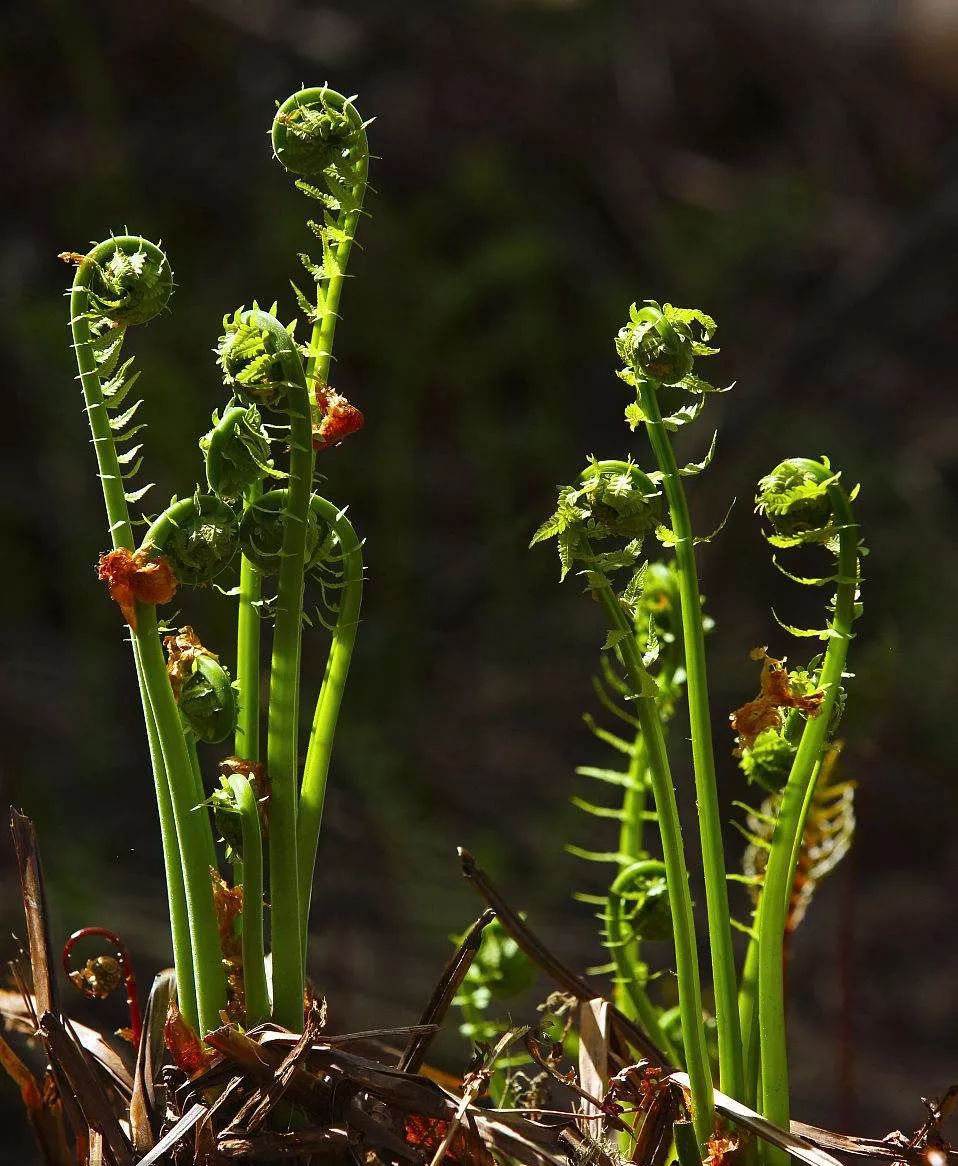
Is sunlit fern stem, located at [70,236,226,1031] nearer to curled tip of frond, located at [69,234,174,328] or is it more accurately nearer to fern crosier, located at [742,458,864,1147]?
curled tip of frond, located at [69,234,174,328]

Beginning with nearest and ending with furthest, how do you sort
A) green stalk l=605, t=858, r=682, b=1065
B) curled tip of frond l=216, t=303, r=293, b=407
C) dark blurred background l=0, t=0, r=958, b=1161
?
curled tip of frond l=216, t=303, r=293, b=407
green stalk l=605, t=858, r=682, b=1065
dark blurred background l=0, t=0, r=958, b=1161

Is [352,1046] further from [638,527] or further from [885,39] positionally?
[885,39]

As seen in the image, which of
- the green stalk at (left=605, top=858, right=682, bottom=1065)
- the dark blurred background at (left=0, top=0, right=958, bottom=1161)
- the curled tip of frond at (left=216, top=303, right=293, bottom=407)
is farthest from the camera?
the dark blurred background at (left=0, top=0, right=958, bottom=1161)

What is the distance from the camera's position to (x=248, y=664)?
1.80ft

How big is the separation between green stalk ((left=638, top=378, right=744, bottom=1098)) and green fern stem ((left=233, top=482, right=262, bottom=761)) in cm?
17

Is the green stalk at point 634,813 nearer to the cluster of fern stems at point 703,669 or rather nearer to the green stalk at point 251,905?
the cluster of fern stems at point 703,669

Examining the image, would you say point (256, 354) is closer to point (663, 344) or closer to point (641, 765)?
point (663, 344)

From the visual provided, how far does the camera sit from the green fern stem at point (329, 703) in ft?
1.77

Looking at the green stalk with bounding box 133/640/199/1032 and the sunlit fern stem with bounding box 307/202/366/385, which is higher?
the sunlit fern stem with bounding box 307/202/366/385

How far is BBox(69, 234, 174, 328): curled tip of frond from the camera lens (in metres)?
0.51

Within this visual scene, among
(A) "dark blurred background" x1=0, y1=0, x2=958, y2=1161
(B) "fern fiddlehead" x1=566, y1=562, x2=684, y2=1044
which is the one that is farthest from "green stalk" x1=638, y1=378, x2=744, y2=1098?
(A) "dark blurred background" x1=0, y1=0, x2=958, y2=1161

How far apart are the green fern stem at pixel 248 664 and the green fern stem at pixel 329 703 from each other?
0.08 feet

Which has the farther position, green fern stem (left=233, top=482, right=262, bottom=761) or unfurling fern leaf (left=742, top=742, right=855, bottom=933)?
unfurling fern leaf (left=742, top=742, right=855, bottom=933)

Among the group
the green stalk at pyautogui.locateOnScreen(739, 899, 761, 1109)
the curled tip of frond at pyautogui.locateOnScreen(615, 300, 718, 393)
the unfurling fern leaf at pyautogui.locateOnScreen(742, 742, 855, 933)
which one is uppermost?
the curled tip of frond at pyautogui.locateOnScreen(615, 300, 718, 393)
